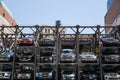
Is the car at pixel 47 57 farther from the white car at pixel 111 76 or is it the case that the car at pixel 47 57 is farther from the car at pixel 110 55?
the white car at pixel 111 76

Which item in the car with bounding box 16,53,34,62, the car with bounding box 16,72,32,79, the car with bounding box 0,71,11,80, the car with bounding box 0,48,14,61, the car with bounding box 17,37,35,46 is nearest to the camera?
the car with bounding box 16,72,32,79

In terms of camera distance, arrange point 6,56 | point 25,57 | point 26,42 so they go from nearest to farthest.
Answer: point 25,57 → point 6,56 → point 26,42

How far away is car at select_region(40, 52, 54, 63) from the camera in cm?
2794

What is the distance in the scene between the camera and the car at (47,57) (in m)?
27.9

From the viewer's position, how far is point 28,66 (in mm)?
28641

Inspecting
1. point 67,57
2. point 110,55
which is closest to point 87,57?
point 67,57

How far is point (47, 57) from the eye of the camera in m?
28.1

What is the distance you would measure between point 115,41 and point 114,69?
273 centimetres

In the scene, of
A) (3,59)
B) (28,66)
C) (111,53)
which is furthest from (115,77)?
(3,59)

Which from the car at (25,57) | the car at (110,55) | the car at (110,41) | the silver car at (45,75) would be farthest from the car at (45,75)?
the car at (110,41)

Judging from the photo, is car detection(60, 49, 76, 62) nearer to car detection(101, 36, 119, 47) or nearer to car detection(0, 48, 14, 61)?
car detection(101, 36, 119, 47)

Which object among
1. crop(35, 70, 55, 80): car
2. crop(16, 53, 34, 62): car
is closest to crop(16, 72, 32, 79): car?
crop(35, 70, 55, 80): car

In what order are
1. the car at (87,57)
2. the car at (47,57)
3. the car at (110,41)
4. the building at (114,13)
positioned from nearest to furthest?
the car at (87,57), the car at (47,57), the car at (110,41), the building at (114,13)

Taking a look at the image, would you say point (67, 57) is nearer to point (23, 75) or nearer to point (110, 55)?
point (110, 55)
